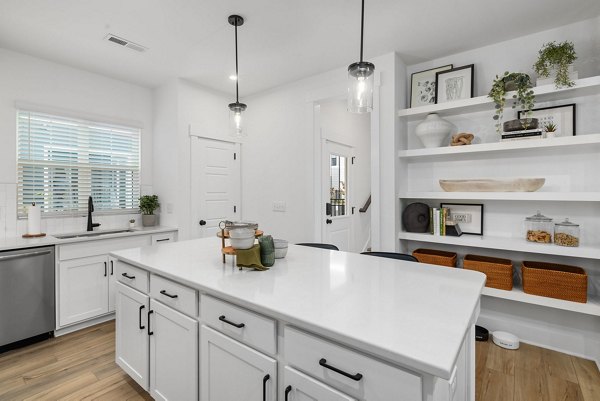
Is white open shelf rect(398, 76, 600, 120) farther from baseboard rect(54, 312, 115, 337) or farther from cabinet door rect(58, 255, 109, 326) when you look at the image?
baseboard rect(54, 312, 115, 337)

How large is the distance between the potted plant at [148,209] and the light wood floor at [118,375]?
4.82 feet

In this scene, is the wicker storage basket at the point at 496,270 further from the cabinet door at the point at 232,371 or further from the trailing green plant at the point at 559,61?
the cabinet door at the point at 232,371

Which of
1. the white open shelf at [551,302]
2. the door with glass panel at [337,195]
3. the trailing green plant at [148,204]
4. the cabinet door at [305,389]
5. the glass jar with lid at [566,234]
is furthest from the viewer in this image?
the door with glass panel at [337,195]

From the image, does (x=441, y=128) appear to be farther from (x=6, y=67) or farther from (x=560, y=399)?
(x=6, y=67)

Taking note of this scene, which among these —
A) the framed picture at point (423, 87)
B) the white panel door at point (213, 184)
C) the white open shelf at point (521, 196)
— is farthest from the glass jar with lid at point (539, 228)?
the white panel door at point (213, 184)

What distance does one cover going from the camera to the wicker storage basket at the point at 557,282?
229cm

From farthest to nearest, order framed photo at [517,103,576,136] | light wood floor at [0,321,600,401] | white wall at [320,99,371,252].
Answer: white wall at [320,99,371,252] → framed photo at [517,103,576,136] → light wood floor at [0,321,600,401]

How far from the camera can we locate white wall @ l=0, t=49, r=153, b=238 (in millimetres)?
2936

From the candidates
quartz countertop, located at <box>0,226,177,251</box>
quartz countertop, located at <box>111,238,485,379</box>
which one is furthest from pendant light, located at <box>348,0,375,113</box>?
quartz countertop, located at <box>0,226,177,251</box>

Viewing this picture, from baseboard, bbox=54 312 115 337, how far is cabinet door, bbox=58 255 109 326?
74mm

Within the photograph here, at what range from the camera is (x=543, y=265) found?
2637mm

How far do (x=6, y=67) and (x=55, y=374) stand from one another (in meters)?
2.90

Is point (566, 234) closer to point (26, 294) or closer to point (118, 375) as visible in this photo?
point (118, 375)

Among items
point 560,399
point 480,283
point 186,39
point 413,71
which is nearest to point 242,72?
point 186,39
